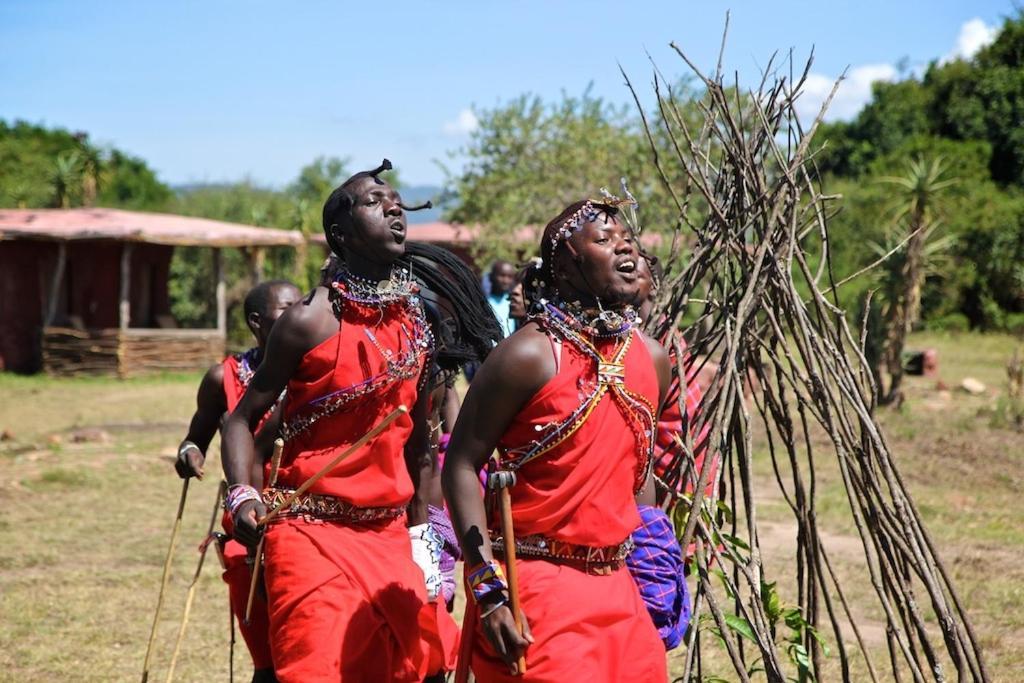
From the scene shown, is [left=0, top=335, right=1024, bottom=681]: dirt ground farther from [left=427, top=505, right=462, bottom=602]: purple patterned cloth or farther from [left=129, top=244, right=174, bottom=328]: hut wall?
[left=129, top=244, right=174, bottom=328]: hut wall

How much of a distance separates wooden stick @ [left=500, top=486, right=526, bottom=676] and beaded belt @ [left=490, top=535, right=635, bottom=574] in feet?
0.38

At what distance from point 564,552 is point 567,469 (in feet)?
0.70

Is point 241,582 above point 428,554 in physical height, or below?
below

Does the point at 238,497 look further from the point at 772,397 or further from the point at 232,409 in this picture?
the point at 772,397

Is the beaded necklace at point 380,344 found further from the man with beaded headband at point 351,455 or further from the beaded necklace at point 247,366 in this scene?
the beaded necklace at point 247,366

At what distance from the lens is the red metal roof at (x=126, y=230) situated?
63.6 ft

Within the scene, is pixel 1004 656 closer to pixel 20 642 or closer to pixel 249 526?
pixel 249 526

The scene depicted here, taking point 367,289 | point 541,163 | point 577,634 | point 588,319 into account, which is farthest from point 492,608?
point 541,163

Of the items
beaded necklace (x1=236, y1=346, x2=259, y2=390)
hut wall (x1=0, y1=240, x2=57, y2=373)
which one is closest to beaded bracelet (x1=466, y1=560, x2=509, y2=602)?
beaded necklace (x1=236, y1=346, x2=259, y2=390)

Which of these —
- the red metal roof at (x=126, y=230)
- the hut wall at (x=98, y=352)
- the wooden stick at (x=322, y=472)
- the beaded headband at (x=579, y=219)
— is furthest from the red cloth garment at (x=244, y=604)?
the hut wall at (x=98, y=352)

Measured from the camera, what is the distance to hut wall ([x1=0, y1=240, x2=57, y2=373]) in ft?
68.3

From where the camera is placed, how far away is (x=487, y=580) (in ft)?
9.96

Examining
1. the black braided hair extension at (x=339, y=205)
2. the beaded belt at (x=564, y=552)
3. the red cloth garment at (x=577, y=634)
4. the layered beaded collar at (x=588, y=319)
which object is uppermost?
the black braided hair extension at (x=339, y=205)

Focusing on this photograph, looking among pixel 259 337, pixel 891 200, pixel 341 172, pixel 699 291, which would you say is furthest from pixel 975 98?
pixel 259 337
